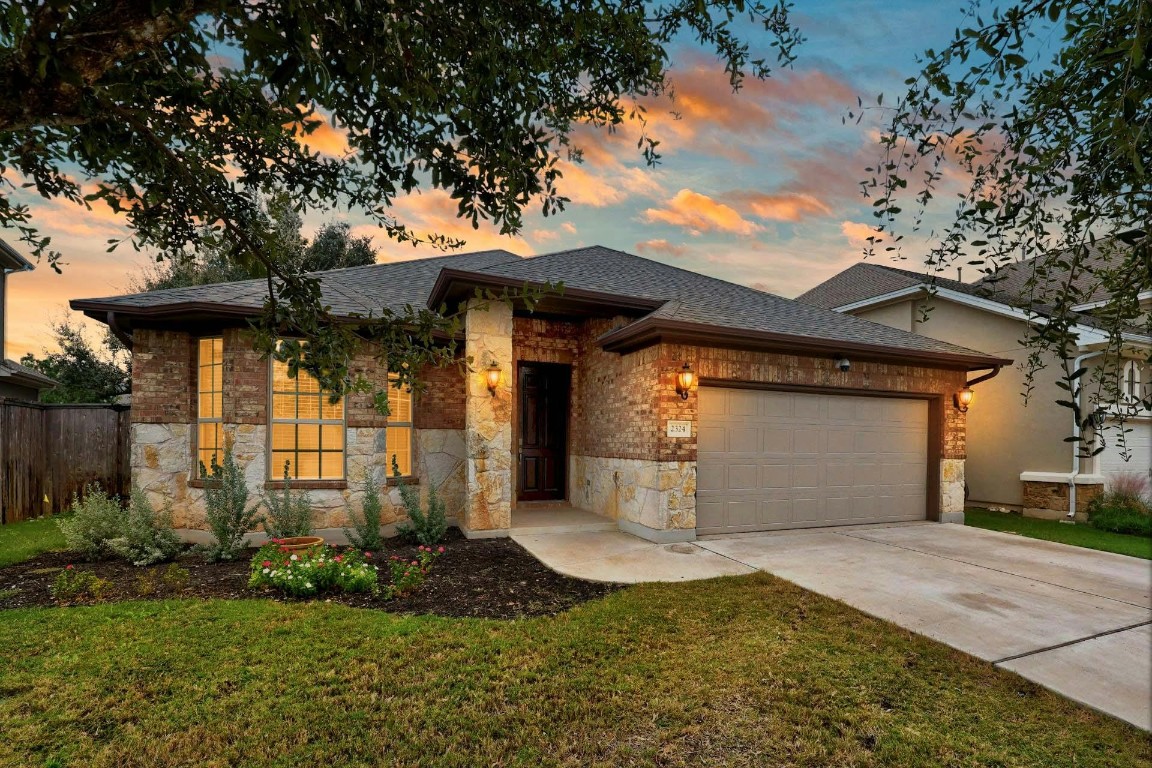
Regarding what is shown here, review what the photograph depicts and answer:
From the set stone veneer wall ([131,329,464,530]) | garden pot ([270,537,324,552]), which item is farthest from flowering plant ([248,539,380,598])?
stone veneer wall ([131,329,464,530])

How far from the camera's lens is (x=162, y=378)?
746 cm

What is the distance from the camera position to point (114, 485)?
976 cm

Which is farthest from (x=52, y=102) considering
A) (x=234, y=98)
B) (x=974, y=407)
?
(x=974, y=407)

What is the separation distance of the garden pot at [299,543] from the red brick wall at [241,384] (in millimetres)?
1968

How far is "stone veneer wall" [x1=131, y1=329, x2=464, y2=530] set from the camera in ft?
23.6

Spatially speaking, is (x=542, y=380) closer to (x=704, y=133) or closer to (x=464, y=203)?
(x=704, y=133)

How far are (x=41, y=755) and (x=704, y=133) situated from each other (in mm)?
6893

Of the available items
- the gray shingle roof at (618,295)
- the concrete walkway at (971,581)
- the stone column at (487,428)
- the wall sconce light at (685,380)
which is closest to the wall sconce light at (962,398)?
the gray shingle roof at (618,295)

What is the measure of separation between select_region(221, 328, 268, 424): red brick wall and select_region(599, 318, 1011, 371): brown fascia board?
481 cm

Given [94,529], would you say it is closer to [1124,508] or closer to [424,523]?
[424,523]

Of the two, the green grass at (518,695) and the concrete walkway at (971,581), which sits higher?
the green grass at (518,695)

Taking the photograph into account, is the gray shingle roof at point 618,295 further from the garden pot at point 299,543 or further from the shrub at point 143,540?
the garden pot at point 299,543

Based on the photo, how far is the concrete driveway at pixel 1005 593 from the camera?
12.1ft

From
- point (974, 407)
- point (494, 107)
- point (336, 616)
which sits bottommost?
point (336, 616)
